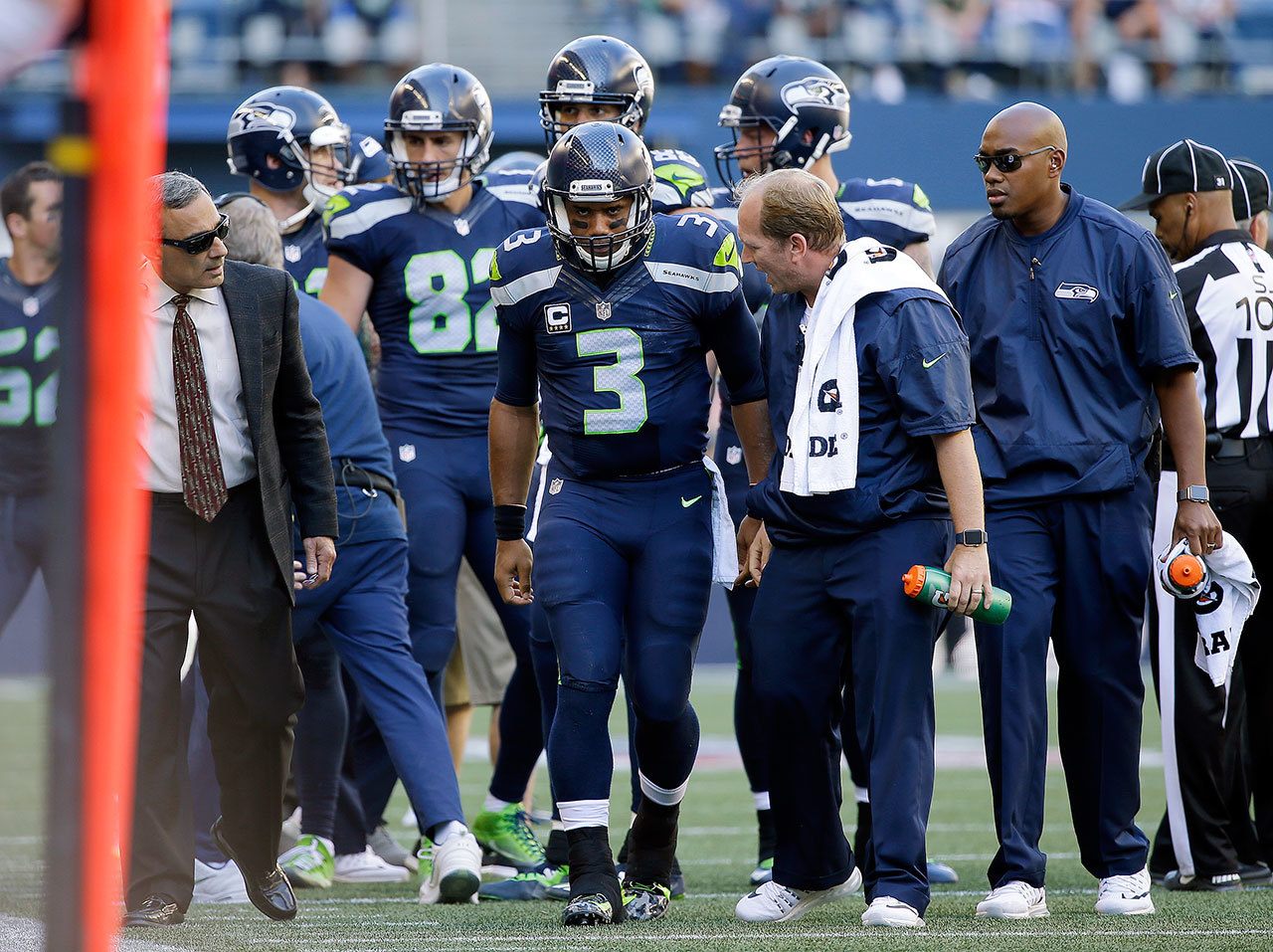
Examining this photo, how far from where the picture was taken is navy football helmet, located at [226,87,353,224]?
671 centimetres

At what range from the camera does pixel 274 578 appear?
4.77 m

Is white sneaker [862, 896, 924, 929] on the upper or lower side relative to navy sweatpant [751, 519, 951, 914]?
lower

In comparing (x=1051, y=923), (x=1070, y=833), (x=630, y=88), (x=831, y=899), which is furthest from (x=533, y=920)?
(x=1070, y=833)

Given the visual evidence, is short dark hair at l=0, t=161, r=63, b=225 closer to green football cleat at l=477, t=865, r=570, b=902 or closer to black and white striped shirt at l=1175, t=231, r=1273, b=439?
green football cleat at l=477, t=865, r=570, b=902

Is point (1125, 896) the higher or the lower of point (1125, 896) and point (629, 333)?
the lower

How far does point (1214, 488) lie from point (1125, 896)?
4.81ft

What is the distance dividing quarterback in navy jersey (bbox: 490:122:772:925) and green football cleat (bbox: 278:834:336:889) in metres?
A: 1.41

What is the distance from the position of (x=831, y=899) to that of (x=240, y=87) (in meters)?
14.0

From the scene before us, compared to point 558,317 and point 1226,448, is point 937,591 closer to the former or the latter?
point 558,317

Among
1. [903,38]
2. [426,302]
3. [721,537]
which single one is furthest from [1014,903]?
[903,38]

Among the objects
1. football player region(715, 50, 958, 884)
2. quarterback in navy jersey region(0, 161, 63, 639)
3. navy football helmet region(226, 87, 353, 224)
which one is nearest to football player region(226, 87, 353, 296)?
navy football helmet region(226, 87, 353, 224)

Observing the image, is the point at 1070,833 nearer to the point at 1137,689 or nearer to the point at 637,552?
the point at 1137,689

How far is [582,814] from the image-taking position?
15.5 ft

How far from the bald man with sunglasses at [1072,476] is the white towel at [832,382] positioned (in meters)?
0.44
